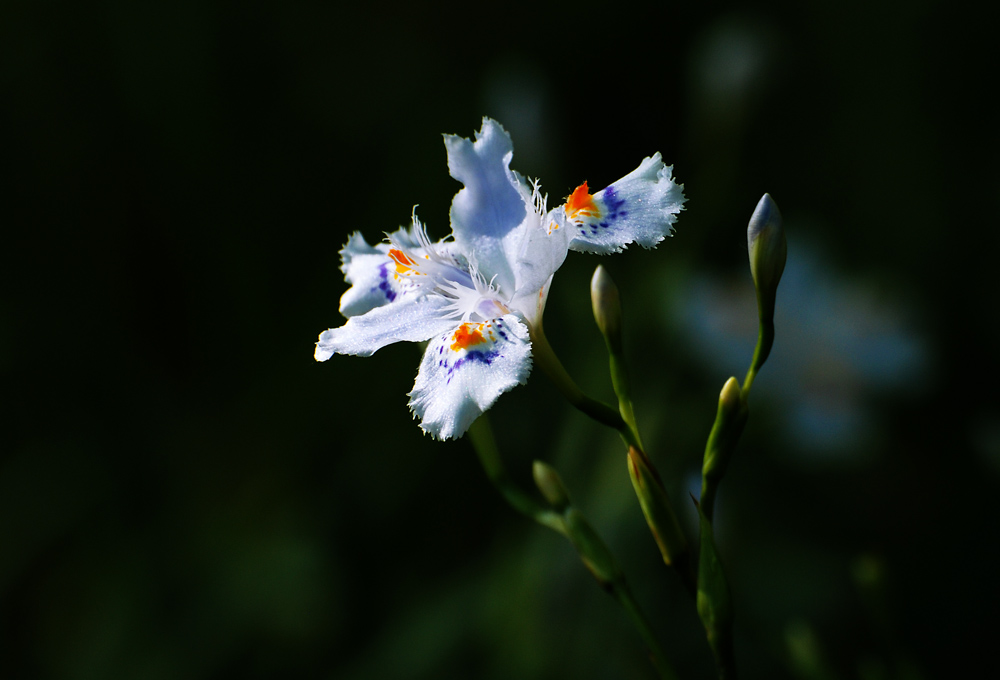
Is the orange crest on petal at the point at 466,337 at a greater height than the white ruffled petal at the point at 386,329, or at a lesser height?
lesser

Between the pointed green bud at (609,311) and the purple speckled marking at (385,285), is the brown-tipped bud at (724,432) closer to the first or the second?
the pointed green bud at (609,311)

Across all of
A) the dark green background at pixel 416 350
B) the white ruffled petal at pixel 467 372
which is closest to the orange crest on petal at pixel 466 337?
the white ruffled petal at pixel 467 372

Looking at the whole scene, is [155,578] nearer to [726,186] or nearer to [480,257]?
[480,257]

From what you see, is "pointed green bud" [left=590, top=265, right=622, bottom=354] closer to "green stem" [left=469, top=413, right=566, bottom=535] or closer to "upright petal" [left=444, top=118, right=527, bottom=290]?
"upright petal" [left=444, top=118, right=527, bottom=290]

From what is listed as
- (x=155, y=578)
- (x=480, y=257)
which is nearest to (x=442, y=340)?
(x=480, y=257)

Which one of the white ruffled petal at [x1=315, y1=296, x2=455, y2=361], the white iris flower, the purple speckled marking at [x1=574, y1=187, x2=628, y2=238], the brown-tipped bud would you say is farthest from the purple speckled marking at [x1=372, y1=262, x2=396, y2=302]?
the brown-tipped bud

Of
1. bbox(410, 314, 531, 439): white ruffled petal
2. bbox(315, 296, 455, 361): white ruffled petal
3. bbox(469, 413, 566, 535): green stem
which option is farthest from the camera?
bbox(469, 413, 566, 535): green stem

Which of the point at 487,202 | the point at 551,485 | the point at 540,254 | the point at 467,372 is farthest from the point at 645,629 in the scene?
the point at 487,202
